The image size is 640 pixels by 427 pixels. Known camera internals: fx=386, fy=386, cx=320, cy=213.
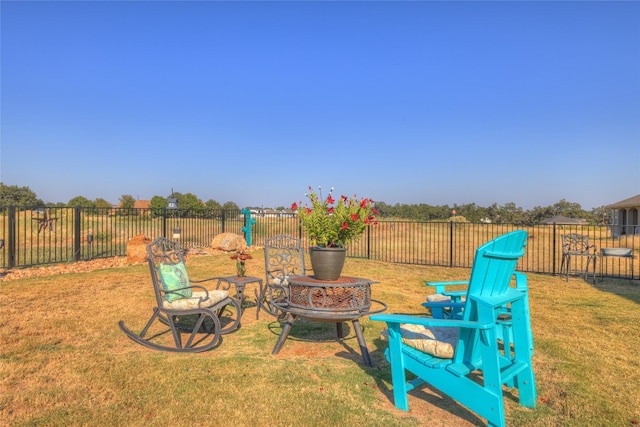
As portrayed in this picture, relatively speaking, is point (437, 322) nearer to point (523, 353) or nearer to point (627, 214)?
point (523, 353)

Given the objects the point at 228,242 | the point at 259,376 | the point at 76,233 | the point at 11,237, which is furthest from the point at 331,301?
the point at 228,242

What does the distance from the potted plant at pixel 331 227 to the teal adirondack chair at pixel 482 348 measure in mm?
1140

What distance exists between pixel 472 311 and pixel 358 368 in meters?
1.44

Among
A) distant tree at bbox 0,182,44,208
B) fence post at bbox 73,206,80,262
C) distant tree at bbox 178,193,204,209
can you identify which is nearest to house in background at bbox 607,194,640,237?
fence post at bbox 73,206,80,262

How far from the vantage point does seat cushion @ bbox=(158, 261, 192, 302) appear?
395 centimetres

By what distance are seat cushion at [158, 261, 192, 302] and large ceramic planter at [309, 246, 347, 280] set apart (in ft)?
4.43

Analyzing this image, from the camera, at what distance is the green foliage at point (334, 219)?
376 centimetres

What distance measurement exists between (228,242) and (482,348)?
11369 millimetres

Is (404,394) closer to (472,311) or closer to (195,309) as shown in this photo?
(472,311)

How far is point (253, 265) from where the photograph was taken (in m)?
9.98

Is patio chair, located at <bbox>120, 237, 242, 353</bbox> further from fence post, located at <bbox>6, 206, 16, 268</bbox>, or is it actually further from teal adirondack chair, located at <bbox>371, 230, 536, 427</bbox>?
fence post, located at <bbox>6, 206, 16, 268</bbox>

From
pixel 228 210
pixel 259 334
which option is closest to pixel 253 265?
pixel 228 210

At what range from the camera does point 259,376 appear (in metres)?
3.20

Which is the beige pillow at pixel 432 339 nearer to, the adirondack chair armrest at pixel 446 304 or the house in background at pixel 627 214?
the adirondack chair armrest at pixel 446 304
